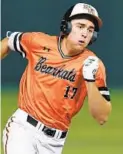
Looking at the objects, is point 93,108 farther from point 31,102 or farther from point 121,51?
point 121,51

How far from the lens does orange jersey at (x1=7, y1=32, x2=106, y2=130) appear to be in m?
6.99

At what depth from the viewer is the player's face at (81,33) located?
687 centimetres

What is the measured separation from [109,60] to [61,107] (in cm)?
897

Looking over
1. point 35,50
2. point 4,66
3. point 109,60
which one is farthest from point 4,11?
point 35,50

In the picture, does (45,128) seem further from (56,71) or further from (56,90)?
(56,71)

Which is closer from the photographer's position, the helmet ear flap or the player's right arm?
the helmet ear flap

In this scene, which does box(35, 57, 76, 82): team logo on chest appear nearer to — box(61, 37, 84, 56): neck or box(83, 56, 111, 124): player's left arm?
box(61, 37, 84, 56): neck

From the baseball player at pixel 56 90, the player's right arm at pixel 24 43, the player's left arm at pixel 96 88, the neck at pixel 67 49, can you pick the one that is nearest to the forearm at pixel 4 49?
the player's right arm at pixel 24 43

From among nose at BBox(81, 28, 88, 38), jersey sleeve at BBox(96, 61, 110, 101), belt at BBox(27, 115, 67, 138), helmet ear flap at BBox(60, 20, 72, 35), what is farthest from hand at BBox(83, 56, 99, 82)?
belt at BBox(27, 115, 67, 138)

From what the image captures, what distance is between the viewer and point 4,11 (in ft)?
52.0

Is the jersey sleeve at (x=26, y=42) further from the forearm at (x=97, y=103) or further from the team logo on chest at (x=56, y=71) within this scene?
the forearm at (x=97, y=103)

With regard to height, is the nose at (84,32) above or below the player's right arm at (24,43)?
above

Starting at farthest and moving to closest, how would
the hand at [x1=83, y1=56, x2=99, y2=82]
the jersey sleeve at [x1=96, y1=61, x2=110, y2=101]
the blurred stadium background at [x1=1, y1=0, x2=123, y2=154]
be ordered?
the blurred stadium background at [x1=1, y1=0, x2=123, y2=154]
the jersey sleeve at [x1=96, y1=61, x2=110, y2=101]
the hand at [x1=83, y1=56, x2=99, y2=82]

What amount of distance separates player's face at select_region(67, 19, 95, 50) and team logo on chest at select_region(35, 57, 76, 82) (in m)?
0.23
